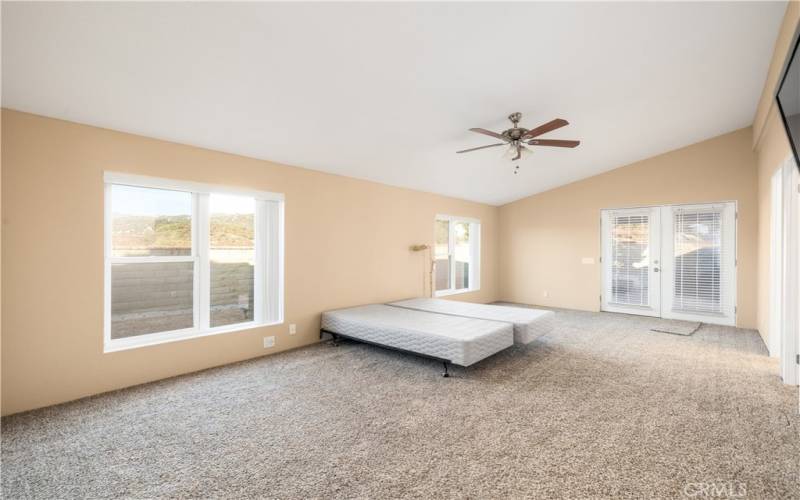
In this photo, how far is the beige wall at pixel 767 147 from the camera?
9.95 feet

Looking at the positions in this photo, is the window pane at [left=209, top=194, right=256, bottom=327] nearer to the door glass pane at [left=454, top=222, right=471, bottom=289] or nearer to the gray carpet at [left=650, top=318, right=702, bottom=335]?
the door glass pane at [left=454, top=222, right=471, bottom=289]

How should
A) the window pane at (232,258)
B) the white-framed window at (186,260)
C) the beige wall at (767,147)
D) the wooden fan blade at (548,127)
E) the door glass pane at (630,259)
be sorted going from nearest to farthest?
1. the beige wall at (767,147)
2. the wooden fan blade at (548,127)
3. the white-framed window at (186,260)
4. the window pane at (232,258)
5. the door glass pane at (630,259)

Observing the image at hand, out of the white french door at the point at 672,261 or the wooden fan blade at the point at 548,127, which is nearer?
the wooden fan blade at the point at 548,127

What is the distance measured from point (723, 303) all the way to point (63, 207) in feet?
28.0

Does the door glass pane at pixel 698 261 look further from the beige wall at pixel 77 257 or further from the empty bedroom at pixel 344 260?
the beige wall at pixel 77 257

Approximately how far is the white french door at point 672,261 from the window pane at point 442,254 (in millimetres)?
3015

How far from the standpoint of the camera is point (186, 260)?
3.71 m

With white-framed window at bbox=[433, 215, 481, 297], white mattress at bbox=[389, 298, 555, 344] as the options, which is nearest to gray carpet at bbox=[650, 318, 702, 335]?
white mattress at bbox=[389, 298, 555, 344]

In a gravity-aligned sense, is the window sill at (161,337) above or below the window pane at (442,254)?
below

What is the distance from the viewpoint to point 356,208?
207 inches

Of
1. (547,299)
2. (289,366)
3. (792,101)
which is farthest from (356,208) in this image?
(547,299)

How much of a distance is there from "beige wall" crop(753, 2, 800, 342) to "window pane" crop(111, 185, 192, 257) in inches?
213

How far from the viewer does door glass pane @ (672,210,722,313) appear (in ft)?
19.1

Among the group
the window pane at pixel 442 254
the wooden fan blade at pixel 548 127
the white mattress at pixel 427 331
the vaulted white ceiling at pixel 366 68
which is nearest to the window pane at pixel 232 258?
the vaulted white ceiling at pixel 366 68
